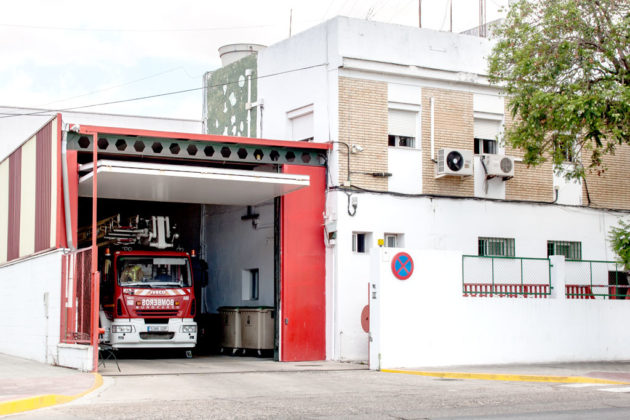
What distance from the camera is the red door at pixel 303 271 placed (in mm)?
20875

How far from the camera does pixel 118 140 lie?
19781mm

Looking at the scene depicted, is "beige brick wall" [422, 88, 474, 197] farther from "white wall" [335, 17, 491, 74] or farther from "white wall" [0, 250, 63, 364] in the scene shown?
"white wall" [0, 250, 63, 364]

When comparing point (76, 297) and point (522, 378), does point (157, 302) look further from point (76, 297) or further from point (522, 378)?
point (522, 378)

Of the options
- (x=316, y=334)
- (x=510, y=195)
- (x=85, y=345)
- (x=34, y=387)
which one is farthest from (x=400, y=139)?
(x=34, y=387)

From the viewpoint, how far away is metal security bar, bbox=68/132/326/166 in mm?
19641

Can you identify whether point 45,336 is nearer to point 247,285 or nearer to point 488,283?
point 247,285

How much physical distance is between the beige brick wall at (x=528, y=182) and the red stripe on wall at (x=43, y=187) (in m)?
11.8

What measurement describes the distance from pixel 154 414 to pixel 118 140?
400 inches

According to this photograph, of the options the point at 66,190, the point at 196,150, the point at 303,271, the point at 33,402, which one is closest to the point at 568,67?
the point at 303,271

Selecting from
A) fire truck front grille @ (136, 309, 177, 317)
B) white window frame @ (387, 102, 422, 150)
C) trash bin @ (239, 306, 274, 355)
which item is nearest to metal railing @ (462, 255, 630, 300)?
white window frame @ (387, 102, 422, 150)

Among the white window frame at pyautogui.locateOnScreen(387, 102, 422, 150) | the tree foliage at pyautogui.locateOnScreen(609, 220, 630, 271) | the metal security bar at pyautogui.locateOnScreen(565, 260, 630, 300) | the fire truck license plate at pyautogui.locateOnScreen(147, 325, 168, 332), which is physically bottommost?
the fire truck license plate at pyautogui.locateOnScreen(147, 325, 168, 332)

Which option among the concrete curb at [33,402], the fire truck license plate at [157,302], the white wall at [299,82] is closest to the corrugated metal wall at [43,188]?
the fire truck license plate at [157,302]

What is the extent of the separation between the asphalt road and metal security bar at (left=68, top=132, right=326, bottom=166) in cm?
559

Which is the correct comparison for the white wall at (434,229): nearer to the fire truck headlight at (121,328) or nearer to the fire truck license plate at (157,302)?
the fire truck license plate at (157,302)
